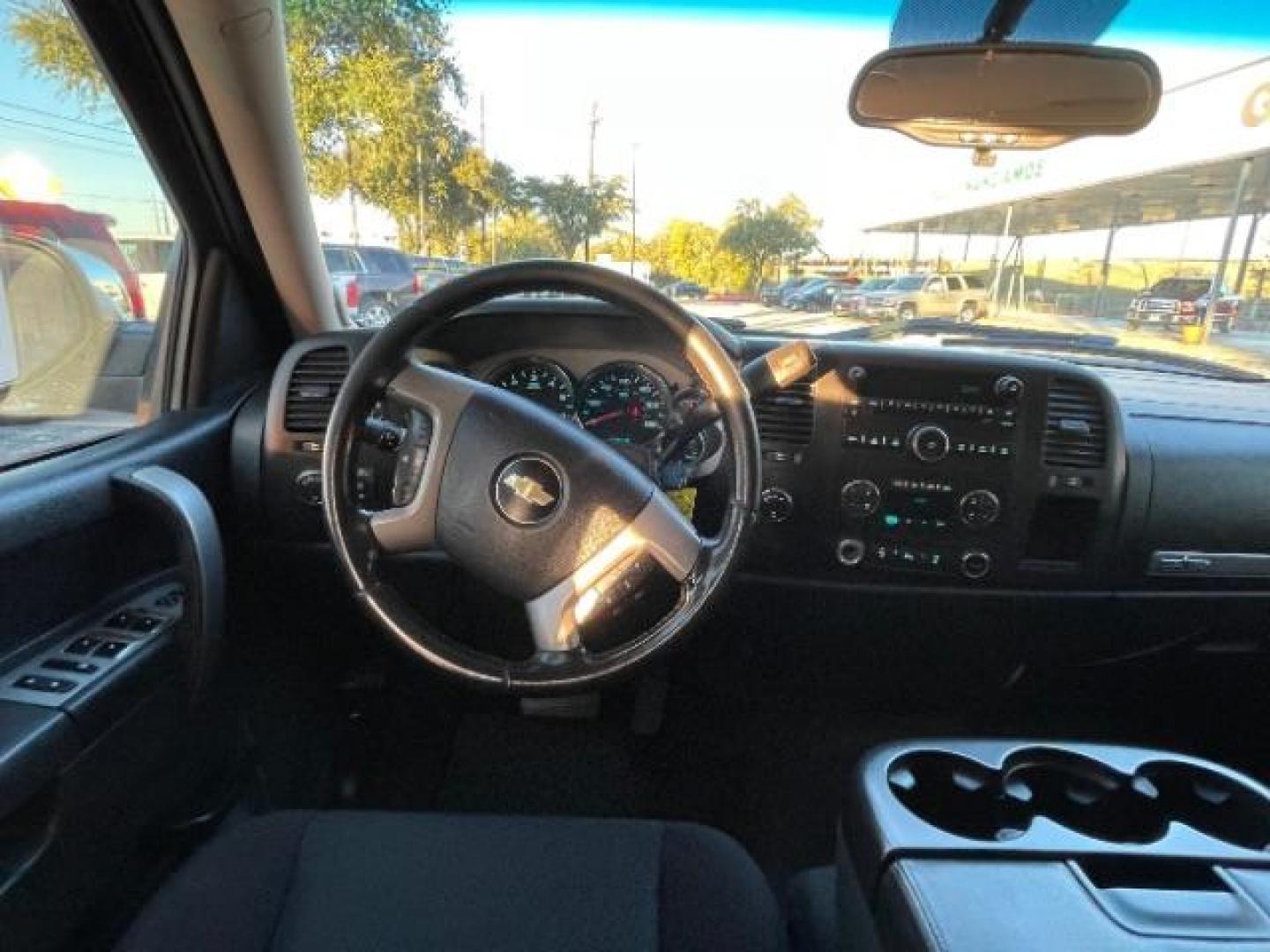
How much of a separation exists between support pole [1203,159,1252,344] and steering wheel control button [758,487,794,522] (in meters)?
1.08

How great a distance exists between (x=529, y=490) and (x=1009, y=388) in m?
1.22

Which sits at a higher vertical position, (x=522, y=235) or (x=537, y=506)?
(x=522, y=235)

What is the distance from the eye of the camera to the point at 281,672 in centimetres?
229

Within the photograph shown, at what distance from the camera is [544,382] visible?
2.11 metres

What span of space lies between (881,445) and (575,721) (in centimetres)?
132

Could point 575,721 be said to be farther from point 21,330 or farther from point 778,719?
point 21,330

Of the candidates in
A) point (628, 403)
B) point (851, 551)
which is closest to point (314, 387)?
point (628, 403)

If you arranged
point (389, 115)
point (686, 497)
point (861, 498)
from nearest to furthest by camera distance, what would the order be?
point (686, 497) < point (861, 498) < point (389, 115)

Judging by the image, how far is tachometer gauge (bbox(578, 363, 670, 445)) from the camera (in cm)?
206

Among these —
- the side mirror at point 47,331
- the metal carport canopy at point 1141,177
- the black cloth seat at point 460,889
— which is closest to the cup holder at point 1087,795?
the black cloth seat at point 460,889

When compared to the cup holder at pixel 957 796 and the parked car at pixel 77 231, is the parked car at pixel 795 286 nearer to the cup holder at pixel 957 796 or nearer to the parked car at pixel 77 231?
the cup holder at pixel 957 796

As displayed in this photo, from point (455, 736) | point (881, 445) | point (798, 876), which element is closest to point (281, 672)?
point (455, 736)

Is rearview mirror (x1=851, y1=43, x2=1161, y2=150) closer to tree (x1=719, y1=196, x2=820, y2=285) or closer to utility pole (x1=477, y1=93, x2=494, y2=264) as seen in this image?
tree (x1=719, y1=196, x2=820, y2=285)

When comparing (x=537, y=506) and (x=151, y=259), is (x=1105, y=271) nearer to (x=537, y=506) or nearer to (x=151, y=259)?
(x=537, y=506)
